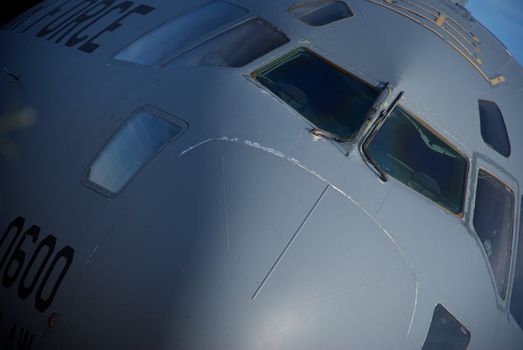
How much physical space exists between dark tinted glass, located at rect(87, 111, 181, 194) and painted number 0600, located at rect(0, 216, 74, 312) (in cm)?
56

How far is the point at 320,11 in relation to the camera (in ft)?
18.5

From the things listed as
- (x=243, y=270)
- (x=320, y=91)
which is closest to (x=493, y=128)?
(x=320, y=91)

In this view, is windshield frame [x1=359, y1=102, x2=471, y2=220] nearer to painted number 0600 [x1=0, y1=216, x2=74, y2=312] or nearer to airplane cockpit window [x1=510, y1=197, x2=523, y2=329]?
airplane cockpit window [x1=510, y1=197, x2=523, y2=329]

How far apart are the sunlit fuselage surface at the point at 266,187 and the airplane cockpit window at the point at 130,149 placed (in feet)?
0.05

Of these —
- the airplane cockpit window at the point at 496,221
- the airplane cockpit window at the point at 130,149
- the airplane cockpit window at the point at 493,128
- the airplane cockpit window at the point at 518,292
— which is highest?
the airplane cockpit window at the point at 493,128

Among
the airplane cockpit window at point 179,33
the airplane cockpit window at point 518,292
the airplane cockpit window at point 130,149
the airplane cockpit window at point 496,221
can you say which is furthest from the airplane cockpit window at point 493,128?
the airplane cockpit window at point 130,149

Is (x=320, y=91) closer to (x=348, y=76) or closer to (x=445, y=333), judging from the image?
(x=348, y=76)

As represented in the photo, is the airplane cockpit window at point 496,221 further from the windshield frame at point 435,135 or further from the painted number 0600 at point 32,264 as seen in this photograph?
the painted number 0600 at point 32,264

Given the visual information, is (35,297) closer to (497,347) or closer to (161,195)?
(161,195)

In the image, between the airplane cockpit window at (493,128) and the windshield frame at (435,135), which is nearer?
the windshield frame at (435,135)

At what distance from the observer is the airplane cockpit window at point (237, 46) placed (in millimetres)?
4957

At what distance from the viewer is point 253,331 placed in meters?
3.50

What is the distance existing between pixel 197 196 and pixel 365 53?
2.06 m

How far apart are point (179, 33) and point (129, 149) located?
4.96ft
